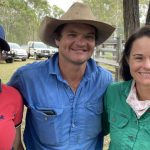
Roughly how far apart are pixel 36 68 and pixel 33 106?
1.10 feet

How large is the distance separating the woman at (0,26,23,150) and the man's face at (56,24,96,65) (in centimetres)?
55

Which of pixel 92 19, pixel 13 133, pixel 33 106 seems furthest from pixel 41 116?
pixel 92 19

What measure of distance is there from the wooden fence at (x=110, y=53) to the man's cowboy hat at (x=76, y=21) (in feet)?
22.7

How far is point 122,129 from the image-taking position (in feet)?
8.61

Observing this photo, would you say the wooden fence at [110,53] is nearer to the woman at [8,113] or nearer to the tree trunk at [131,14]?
the tree trunk at [131,14]

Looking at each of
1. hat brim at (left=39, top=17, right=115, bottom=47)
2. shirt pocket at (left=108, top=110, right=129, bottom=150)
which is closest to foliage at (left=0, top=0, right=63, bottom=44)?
hat brim at (left=39, top=17, right=115, bottom=47)

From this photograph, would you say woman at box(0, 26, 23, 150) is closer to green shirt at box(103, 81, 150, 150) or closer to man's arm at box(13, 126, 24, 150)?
man's arm at box(13, 126, 24, 150)

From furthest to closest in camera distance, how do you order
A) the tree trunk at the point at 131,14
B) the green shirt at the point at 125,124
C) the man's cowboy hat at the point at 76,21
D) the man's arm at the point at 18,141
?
the tree trunk at the point at 131,14, the man's cowboy hat at the point at 76,21, the man's arm at the point at 18,141, the green shirt at the point at 125,124

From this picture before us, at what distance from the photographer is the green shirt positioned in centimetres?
250

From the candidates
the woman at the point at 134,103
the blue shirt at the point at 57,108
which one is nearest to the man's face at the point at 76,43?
the blue shirt at the point at 57,108

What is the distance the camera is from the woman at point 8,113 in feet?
8.38

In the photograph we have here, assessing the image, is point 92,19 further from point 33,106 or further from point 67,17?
point 33,106

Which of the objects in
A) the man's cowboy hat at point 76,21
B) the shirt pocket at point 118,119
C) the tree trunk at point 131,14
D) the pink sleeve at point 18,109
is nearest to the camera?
the shirt pocket at point 118,119

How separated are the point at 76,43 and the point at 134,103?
0.75m
